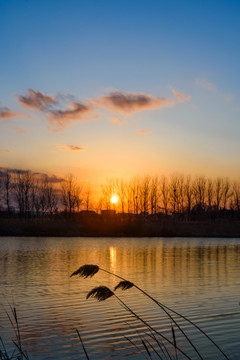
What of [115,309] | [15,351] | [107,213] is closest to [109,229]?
[107,213]

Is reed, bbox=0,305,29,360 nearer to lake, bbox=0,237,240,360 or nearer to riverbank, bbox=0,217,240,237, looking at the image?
lake, bbox=0,237,240,360

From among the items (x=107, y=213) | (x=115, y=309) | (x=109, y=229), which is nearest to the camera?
(x=115, y=309)

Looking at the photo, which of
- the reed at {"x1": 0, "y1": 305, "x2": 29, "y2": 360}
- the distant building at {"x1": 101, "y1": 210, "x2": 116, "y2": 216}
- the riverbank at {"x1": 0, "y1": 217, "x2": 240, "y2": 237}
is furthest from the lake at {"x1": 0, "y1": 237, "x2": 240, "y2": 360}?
the distant building at {"x1": 101, "y1": 210, "x2": 116, "y2": 216}

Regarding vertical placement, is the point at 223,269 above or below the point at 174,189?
below

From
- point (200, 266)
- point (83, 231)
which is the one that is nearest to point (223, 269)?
point (200, 266)

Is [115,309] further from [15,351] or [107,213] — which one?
[107,213]

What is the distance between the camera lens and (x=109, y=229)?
5706 centimetres

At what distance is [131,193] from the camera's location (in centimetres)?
9538

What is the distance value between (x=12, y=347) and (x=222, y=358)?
394 centimetres

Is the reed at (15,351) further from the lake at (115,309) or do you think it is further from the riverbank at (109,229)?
the riverbank at (109,229)

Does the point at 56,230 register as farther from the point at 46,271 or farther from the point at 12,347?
the point at 12,347

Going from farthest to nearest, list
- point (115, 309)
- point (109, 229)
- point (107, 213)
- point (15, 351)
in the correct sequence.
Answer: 1. point (107, 213)
2. point (109, 229)
3. point (115, 309)
4. point (15, 351)

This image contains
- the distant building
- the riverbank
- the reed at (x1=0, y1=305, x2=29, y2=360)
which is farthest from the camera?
the distant building

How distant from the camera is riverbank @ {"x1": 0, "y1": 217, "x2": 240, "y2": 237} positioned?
53594 mm
